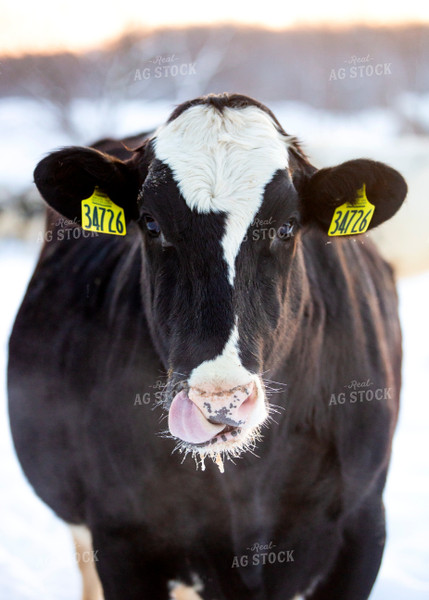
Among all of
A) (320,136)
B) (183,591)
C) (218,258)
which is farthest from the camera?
(320,136)

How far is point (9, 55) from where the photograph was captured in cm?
629

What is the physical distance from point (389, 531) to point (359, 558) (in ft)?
4.23

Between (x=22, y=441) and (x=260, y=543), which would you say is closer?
(x=260, y=543)

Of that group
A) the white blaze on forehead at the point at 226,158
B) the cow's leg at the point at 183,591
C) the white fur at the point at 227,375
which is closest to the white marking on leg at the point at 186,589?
the cow's leg at the point at 183,591

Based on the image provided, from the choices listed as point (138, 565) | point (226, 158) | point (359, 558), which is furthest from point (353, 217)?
point (138, 565)

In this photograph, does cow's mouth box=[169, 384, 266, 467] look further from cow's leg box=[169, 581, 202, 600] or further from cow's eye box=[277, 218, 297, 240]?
cow's leg box=[169, 581, 202, 600]

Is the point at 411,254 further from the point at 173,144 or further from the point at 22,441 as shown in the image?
the point at 173,144

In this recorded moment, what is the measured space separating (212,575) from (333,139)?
6.13 m

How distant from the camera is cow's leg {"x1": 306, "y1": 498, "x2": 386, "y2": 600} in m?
2.36

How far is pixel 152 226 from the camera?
1999mm

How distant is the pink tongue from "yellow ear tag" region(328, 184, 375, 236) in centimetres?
86

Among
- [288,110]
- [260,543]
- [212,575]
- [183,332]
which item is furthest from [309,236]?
[288,110]

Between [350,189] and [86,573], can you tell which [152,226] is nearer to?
[350,189]

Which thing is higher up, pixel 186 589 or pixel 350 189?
pixel 350 189
